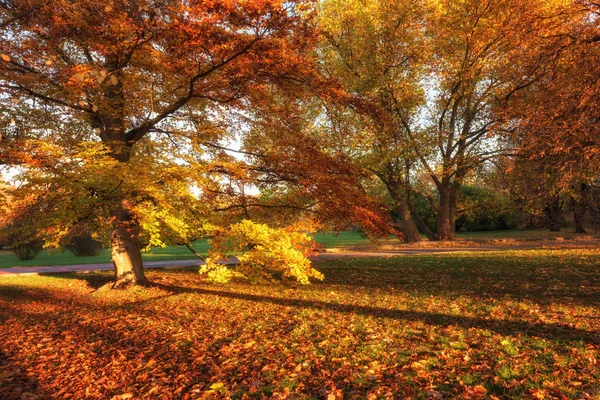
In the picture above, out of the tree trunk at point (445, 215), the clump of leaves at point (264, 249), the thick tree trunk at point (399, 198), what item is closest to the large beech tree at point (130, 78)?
the clump of leaves at point (264, 249)

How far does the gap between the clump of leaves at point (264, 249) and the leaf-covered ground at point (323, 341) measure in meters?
0.68

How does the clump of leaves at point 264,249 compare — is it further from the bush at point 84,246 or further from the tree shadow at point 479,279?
the bush at point 84,246

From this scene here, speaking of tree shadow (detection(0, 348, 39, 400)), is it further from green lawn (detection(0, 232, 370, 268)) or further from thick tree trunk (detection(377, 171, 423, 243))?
thick tree trunk (detection(377, 171, 423, 243))

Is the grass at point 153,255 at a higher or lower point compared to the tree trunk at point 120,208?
lower

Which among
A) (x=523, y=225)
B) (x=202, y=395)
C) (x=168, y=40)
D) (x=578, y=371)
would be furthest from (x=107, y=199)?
(x=523, y=225)

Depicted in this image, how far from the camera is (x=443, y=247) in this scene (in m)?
20.0

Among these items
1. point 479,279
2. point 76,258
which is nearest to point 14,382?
point 479,279

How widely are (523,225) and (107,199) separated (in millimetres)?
37951

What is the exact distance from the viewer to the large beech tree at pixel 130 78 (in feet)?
23.9

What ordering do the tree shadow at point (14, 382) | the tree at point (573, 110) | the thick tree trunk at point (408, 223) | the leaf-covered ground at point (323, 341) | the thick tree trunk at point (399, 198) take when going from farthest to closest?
the thick tree trunk at point (408, 223), the thick tree trunk at point (399, 198), the tree at point (573, 110), the tree shadow at point (14, 382), the leaf-covered ground at point (323, 341)

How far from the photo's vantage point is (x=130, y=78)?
32.0 feet

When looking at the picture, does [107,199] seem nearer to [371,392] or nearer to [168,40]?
[168,40]

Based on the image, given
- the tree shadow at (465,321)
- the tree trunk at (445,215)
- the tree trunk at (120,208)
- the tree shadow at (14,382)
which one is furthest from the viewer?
the tree trunk at (445,215)

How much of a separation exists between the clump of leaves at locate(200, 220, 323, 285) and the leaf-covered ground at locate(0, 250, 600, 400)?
0.68 metres
